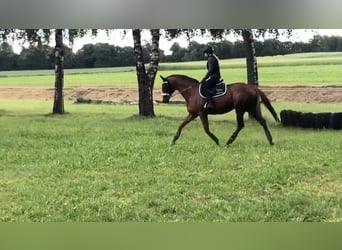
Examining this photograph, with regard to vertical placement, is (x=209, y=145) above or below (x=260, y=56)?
below

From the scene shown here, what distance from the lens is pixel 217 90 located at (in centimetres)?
367

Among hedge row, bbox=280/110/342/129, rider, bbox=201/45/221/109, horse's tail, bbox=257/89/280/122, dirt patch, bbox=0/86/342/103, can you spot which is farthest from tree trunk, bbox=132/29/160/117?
hedge row, bbox=280/110/342/129

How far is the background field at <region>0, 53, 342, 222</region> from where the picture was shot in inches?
136

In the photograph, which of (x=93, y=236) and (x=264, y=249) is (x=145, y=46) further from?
(x=264, y=249)

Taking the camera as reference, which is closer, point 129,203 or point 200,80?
point 129,203

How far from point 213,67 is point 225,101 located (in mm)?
241

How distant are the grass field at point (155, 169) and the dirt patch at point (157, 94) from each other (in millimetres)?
50

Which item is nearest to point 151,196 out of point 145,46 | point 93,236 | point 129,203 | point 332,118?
point 129,203

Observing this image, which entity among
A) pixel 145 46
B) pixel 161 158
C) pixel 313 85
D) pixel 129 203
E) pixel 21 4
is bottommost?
pixel 129 203

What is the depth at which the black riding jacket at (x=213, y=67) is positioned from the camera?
3625mm

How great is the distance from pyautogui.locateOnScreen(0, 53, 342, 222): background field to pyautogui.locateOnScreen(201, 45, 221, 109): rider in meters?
0.06

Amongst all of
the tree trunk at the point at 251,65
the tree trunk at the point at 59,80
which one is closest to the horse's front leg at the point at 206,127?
the tree trunk at the point at 251,65

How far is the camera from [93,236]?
11.4ft

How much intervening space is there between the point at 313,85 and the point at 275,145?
509 mm
